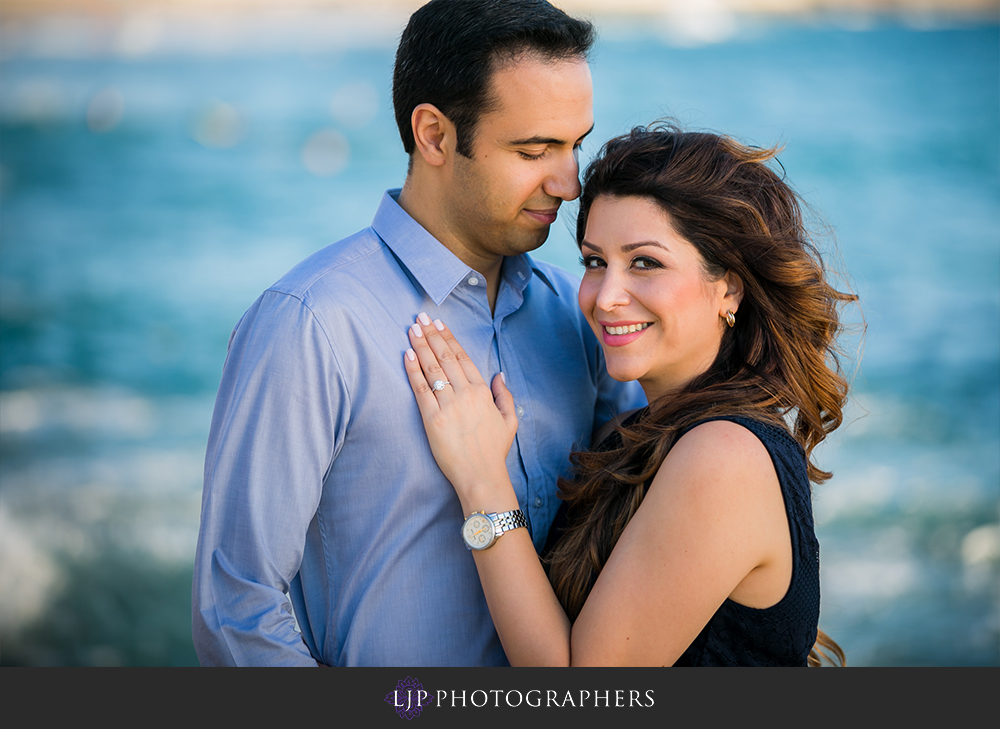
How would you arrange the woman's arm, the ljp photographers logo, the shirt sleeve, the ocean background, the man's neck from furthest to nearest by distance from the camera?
1. the ocean background
2. the man's neck
3. the ljp photographers logo
4. the shirt sleeve
5. the woman's arm

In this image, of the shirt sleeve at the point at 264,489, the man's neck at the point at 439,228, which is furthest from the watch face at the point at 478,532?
the man's neck at the point at 439,228

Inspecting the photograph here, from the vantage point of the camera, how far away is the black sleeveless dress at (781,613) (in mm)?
1560

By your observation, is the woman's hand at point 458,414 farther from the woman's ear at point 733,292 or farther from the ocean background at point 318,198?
the ocean background at point 318,198

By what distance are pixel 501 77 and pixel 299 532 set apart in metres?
1.07

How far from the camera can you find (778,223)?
1791mm

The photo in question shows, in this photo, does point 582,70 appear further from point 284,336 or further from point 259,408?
point 259,408

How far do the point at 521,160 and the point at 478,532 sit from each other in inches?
33.1

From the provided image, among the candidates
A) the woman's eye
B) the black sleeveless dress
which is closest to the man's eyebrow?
the woman's eye

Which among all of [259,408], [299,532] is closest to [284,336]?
[259,408]

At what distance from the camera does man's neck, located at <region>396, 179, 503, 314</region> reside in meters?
1.94

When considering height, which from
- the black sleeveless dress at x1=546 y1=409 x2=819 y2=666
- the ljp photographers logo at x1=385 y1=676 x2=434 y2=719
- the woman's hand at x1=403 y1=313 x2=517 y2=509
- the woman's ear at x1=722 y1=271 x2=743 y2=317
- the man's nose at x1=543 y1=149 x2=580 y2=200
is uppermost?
the man's nose at x1=543 y1=149 x2=580 y2=200

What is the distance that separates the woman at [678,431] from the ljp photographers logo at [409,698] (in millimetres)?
236

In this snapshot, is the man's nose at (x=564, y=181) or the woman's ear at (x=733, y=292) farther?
the man's nose at (x=564, y=181)

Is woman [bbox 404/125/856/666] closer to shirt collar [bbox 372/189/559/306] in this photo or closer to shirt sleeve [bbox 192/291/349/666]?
shirt collar [bbox 372/189/559/306]
